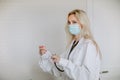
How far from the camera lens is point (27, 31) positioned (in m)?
2.76

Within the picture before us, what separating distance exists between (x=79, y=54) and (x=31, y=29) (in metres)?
1.01

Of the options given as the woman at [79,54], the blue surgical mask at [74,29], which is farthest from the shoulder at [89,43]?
the blue surgical mask at [74,29]

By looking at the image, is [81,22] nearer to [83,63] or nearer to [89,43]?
[89,43]

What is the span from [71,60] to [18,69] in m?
1.03

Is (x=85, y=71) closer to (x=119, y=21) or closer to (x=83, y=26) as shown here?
(x=83, y=26)

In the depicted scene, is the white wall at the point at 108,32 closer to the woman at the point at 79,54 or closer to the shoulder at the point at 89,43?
the woman at the point at 79,54

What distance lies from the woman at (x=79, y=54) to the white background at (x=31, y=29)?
2.10 feet

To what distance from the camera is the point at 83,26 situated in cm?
201

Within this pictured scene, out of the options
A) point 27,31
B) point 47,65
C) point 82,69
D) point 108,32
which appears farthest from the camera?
point 108,32

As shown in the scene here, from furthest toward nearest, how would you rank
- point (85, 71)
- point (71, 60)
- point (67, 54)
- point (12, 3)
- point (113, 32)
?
point (113, 32), point (12, 3), point (67, 54), point (71, 60), point (85, 71)

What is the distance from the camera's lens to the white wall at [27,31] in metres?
2.72

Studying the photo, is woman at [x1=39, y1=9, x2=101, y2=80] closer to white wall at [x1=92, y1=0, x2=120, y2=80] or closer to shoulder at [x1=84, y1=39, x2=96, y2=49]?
shoulder at [x1=84, y1=39, x2=96, y2=49]

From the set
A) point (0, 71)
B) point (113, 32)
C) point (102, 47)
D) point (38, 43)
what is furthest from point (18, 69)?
point (113, 32)

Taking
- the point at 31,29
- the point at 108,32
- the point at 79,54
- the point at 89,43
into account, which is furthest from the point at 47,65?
the point at 108,32
